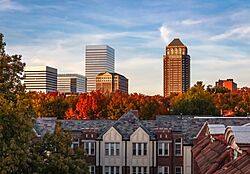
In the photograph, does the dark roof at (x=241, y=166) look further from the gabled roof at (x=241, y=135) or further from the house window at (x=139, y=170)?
the house window at (x=139, y=170)

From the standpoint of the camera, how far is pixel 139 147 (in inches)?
1719

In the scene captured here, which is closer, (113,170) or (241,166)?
(241,166)

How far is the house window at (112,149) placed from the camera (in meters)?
43.8

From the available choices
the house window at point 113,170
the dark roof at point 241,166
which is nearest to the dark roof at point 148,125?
the house window at point 113,170

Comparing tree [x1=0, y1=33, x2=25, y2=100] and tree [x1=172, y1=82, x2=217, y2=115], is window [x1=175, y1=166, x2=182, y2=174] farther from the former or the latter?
tree [x1=172, y1=82, x2=217, y2=115]

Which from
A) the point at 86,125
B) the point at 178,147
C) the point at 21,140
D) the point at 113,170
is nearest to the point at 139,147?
the point at 113,170

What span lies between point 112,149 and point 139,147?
7.91 ft

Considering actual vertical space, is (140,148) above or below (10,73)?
below

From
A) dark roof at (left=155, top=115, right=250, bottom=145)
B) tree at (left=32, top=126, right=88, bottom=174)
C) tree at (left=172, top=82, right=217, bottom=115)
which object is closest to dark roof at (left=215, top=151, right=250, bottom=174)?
tree at (left=32, top=126, right=88, bottom=174)

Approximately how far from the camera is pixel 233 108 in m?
105

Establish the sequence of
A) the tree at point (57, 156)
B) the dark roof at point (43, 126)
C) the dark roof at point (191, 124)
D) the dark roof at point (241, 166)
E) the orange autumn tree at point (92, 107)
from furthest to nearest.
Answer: the orange autumn tree at point (92, 107) → the dark roof at point (191, 124) → the dark roof at point (43, 126) → the tree at point (57, 156) → the dark roof at point (241, 166)

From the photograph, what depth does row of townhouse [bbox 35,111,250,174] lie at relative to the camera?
142 feet

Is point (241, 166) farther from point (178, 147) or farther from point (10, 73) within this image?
point (178, 147)

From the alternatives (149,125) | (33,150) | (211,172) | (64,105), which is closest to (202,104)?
(64,105)
